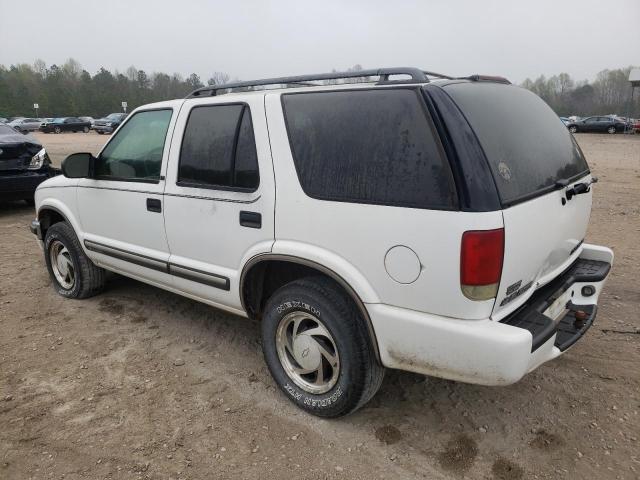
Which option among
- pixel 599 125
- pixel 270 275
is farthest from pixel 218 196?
pixel 599 125

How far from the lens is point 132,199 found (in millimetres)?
3637

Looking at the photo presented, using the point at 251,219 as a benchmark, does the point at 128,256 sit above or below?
below

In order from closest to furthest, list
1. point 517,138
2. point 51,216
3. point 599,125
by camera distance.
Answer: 1. point 517,138
2. point 51,216
3. point 599,125

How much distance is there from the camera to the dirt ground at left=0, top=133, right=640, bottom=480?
2.51m

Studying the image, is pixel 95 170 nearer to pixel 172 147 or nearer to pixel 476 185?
pixel 172 147

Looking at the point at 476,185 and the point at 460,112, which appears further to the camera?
the point at 460,112

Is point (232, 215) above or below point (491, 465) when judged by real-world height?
above

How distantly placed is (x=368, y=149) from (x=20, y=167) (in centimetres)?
762

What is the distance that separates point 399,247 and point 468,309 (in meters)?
0.41

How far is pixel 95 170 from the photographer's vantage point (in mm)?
3932

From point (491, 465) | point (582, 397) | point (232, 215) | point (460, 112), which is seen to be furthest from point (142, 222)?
point (582, 397)

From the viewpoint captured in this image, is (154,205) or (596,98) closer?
(154,205)

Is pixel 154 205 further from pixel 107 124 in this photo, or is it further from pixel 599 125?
pixel 107 124

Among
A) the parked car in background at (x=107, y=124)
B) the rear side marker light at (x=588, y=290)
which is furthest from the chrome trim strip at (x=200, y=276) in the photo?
the parked car in background at (x=107, y=124)
